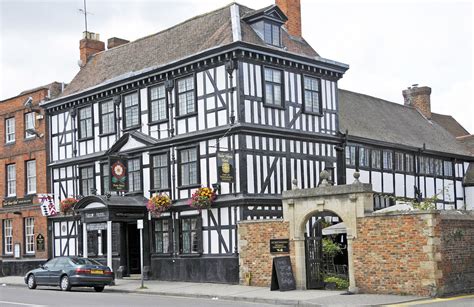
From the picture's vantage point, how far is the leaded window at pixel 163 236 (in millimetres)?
28906

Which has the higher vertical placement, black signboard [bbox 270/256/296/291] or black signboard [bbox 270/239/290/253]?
black signboard [bbox 270/239/290/253]

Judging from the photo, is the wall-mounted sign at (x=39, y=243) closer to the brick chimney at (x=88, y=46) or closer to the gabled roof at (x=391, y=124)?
the brick chimney at (x=88, y=46)

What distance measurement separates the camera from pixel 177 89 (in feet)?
94.6

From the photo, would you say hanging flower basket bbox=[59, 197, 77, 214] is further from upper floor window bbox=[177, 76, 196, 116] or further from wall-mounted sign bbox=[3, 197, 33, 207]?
upper floor window bbox=[177, 76, 196, 116]

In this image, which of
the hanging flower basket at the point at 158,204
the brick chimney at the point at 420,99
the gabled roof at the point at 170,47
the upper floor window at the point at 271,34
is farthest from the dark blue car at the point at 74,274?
the brick chimney at the point at 420,99

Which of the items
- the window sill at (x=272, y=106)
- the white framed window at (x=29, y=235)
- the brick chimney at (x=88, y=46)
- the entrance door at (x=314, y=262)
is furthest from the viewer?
the brick chimney at (x=88, y=46)

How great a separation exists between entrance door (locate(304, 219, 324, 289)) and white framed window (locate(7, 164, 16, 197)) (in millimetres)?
20373

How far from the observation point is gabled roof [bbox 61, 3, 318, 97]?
93.7ft

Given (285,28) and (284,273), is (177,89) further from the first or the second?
(284,273)

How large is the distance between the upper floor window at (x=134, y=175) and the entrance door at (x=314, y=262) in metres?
9.83

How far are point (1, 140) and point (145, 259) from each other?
1379cm

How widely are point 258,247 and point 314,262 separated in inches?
85.1

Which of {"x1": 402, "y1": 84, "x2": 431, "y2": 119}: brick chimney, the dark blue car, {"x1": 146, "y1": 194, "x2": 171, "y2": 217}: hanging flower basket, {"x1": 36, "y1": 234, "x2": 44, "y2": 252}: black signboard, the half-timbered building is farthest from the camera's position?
{"x1": 402, "y1": 84, "x2": 431, "y2": 119}: brick chimney

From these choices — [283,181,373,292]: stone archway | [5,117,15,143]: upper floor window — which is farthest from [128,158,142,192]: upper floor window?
[5,117,15,143]: upper floor window
